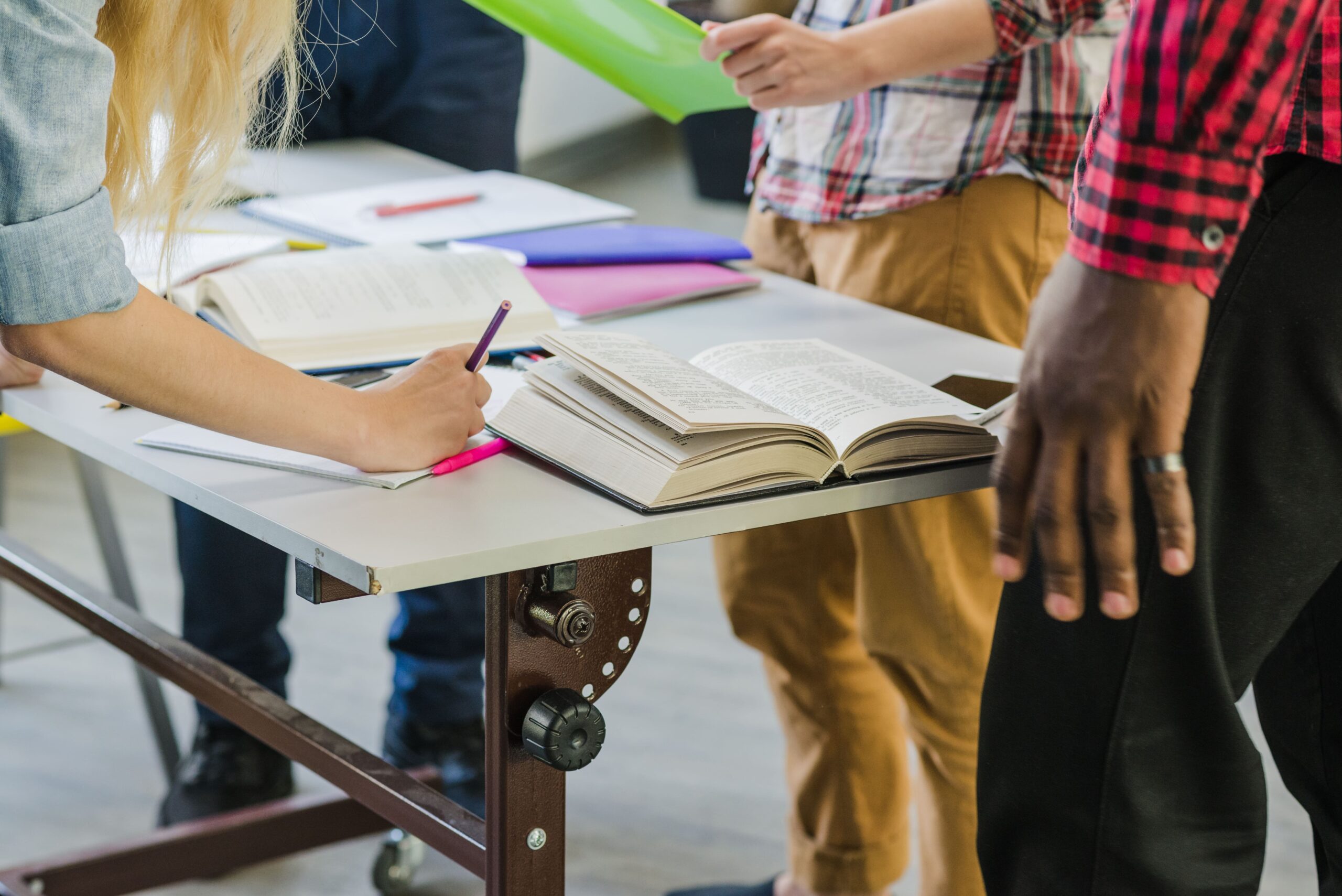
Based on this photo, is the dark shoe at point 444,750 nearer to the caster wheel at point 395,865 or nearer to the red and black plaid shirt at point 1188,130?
the caster wheel at point 395,865

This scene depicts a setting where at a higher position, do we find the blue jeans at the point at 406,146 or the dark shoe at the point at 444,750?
the blue jeans at the point at 406,146

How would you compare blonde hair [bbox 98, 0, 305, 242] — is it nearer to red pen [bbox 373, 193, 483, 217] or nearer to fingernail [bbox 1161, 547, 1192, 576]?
red pen [bbox 373, 193, 483, 217]

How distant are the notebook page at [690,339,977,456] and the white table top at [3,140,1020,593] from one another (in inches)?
1.7

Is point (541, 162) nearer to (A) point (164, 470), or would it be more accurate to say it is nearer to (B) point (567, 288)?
(B) point (567, 288)

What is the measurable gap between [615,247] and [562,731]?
647mm

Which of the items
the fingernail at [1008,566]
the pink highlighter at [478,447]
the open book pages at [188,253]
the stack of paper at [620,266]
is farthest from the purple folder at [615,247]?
the fingernail at [1008,566]

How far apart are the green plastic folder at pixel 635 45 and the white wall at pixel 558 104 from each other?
3.02m

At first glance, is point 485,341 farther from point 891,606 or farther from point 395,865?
point 395,865

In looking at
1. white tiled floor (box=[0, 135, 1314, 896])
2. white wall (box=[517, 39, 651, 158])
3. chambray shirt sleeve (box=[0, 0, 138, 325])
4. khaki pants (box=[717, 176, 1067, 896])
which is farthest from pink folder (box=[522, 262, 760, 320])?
white wall (box=[517, 39, 651, 158])

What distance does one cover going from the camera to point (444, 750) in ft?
5.92

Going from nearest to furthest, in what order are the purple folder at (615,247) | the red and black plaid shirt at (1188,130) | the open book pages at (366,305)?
the red and black plaid shirt at (1188,130) < the open book pages at (366,305) < the purple folder at (615,247)

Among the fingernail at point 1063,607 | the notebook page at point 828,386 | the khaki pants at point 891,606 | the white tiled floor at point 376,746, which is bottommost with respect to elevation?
the white tiled floor at point 376,746

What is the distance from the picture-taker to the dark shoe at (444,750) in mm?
1775

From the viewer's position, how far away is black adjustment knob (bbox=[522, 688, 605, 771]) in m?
0.87
